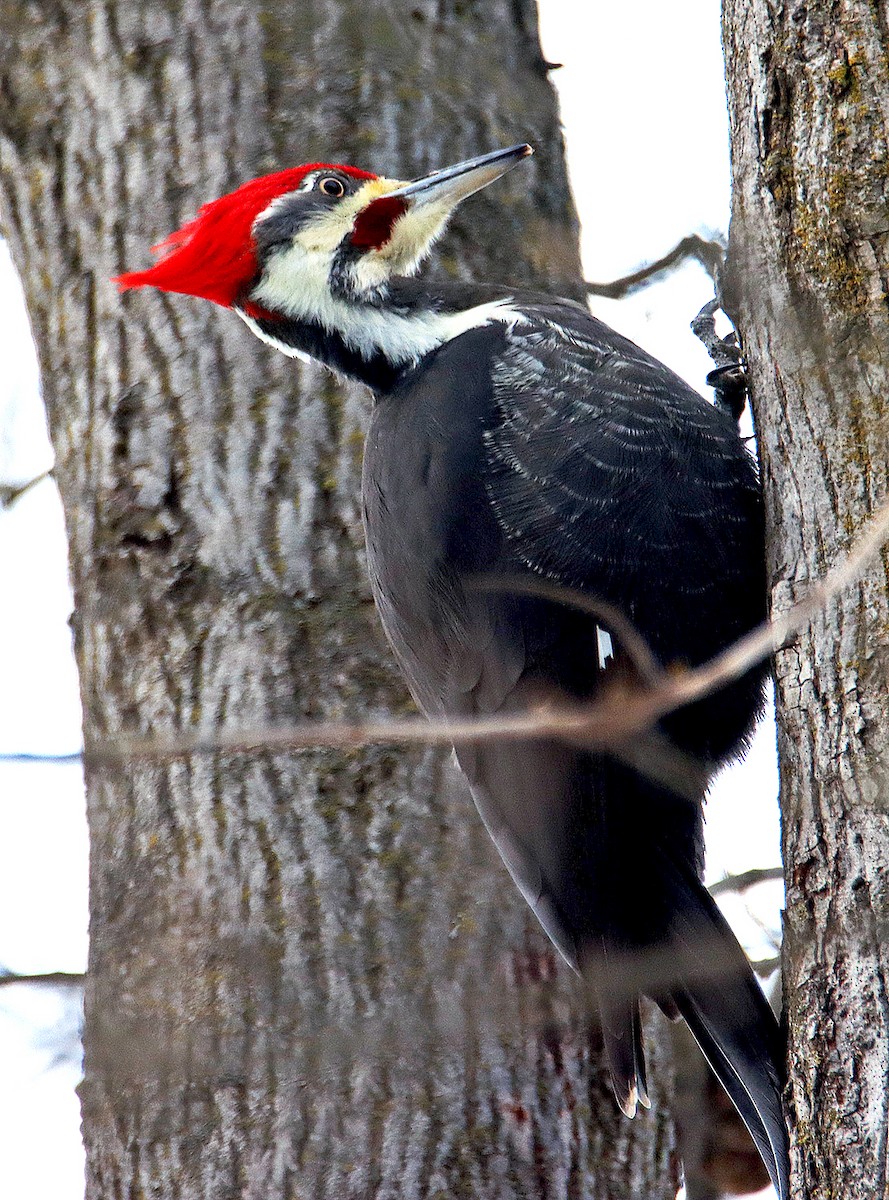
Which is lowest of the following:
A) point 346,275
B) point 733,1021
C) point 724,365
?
point 733,1021

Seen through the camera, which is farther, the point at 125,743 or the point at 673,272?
the point at 673,272

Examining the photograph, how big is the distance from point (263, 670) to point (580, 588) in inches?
27.0

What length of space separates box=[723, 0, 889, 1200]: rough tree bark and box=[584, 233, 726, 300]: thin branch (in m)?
0.61

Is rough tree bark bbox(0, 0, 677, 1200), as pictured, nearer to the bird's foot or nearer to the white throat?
the white throat

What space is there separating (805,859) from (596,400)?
1.02m

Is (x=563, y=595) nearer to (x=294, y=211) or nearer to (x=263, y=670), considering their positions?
(x=263, y=670)

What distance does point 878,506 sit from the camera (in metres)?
1.79

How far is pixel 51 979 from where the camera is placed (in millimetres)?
2988

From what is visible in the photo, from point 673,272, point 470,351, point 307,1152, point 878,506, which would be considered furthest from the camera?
point 673,272

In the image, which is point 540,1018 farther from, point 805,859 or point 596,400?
point 596,400

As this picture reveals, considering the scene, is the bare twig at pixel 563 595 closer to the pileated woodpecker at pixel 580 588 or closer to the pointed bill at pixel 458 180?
the pileated woodpecker at pixel 580 588

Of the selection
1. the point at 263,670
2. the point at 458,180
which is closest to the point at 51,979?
the point at 263,670

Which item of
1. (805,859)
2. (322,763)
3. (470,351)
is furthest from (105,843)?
(805,859)

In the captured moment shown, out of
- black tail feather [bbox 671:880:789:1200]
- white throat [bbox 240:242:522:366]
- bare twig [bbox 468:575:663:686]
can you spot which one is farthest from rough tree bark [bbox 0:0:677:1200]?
bare twig [bbox 468:575:663:686]
